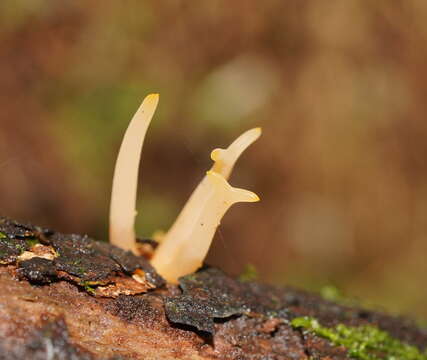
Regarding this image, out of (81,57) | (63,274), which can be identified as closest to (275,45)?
(81,57)

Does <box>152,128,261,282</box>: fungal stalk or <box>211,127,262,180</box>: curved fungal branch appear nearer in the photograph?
<box>152,128,261,282</box>: fungal stalk

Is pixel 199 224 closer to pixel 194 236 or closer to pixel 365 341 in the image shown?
pixel 194 236

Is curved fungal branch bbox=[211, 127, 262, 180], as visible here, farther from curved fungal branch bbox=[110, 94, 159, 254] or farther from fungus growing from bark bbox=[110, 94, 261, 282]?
curved fungal branch bbox=[110, 94, 159, 254]

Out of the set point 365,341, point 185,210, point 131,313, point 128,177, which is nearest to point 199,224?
point 185,210

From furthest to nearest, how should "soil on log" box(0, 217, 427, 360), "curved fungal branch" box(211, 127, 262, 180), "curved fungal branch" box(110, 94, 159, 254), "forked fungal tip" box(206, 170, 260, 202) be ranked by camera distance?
"curved fungal branch" box(211, 127, 262, 180) → "curved fungal branch" box(110, 94, 159, 254) → "forked fungal tip" box(206, 170, 260, 202) → "soil on log" box(0, 217, 427, 360)

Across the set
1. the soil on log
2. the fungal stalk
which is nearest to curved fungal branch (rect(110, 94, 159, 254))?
the soil on log

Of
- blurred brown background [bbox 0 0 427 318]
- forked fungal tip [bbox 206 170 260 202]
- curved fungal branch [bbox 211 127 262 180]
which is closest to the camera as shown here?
forked fungal tip [bbox 206 170 260 202]

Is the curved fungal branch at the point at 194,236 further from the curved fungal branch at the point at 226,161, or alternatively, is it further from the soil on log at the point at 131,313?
the soil on log at the point at 131,313
